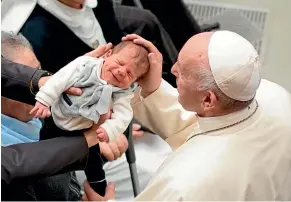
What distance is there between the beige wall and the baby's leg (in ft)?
4.84

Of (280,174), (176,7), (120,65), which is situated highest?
(120,65)

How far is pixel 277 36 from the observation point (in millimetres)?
3113

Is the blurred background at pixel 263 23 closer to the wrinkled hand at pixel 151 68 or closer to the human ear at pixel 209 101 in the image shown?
the wrinkled hand at pixel 151 68

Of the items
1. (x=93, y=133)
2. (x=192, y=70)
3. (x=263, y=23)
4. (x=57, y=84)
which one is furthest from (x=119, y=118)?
(x=263, y=23)

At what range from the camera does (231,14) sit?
3.08 metres

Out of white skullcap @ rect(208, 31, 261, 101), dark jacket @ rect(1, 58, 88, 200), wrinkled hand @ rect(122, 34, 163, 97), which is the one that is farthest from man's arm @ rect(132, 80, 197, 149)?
white skullcap @ rect(208, 31, 261, 101)

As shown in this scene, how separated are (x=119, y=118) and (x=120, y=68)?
0.13 metres

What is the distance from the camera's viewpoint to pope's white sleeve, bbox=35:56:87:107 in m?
1.51

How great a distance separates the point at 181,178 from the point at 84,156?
26 cm

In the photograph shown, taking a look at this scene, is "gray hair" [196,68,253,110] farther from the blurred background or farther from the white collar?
the blurred background

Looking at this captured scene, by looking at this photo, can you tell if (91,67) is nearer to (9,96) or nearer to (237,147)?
(9,96)

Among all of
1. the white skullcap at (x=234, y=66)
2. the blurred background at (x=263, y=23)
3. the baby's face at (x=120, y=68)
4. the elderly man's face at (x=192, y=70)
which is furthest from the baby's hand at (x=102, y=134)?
the blurred background at (x=263, y=23)

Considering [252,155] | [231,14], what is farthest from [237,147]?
[231,14]

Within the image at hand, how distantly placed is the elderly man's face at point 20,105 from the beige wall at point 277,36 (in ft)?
5.20
